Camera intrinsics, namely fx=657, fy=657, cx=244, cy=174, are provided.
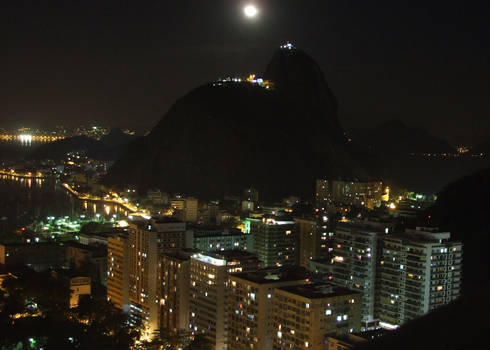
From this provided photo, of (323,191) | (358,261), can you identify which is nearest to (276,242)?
(358,261)

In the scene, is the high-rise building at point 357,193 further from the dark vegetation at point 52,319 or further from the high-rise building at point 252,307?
the high-rise building at point 252,307

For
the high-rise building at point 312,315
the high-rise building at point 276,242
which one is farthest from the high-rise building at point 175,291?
the high-rise building at point 276,242

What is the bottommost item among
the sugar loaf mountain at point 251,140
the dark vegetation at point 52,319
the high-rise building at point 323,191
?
the dark vegetation at point 52,319

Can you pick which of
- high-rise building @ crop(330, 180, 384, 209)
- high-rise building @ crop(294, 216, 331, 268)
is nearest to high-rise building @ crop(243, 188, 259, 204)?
high-rise building @ crop(330, 180, 384, 209)

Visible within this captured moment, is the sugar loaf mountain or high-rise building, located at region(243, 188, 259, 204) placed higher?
the sugar loaf mountain

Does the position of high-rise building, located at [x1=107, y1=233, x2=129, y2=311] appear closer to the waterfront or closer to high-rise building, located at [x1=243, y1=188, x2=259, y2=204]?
the waterfront

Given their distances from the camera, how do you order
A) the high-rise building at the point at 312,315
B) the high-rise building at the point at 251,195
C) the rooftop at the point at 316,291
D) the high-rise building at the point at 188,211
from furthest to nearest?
the high-rise building at the point at 251,195 < the high-rise building at the point at 188,211 < the rooftop at the point at 316,291 < the high-rise building at the point at 312,315

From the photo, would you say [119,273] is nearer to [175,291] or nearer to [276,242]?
[175,291]
